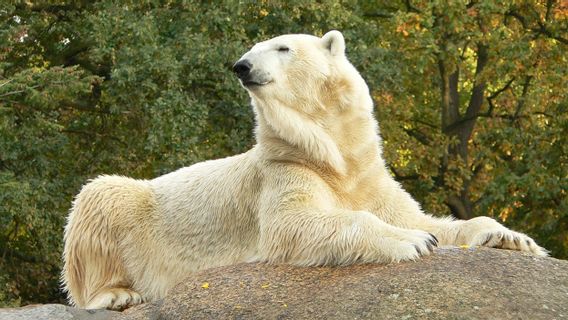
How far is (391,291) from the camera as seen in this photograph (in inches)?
251

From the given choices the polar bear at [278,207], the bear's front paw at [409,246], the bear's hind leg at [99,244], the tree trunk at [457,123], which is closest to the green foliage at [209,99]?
the tree trunk at [457,123]

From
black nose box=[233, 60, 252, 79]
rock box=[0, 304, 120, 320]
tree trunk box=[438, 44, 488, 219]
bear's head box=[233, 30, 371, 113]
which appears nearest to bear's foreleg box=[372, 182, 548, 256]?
bear's head box=[233, 30, 371, 113]

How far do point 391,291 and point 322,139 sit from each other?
153 centimetres

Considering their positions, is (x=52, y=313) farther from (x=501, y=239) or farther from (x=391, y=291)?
(x=501, y=239)

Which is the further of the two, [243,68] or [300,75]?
[300,75]

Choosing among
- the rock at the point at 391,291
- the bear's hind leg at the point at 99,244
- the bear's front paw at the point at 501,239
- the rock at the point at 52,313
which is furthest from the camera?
the bear's hind leg at the point at 99,244

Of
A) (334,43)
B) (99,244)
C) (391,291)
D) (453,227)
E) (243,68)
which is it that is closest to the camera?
(391,291)

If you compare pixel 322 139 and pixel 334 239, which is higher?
pixel 322 139

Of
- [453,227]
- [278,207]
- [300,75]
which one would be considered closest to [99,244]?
[278,207]

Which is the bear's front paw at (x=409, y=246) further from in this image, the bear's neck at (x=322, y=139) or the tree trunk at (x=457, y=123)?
the tree trunk at (x=457, y=123)

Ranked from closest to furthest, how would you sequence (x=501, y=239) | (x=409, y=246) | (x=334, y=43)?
(x=409, y=246) → (x=501, y=239) → (x=334, y=43)

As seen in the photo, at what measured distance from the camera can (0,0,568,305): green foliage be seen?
56.6 ft

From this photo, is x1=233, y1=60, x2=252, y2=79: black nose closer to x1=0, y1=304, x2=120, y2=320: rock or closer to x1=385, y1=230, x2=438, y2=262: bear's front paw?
x1=385, y1=230, x2=438, y2=262: bear's front paw

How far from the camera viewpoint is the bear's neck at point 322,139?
756 cm
